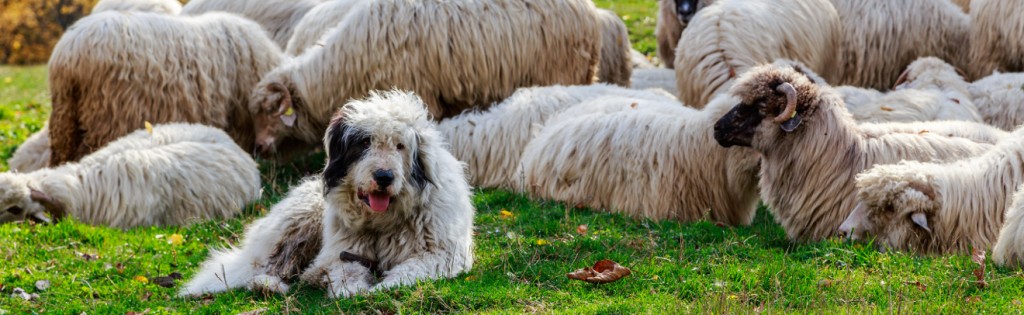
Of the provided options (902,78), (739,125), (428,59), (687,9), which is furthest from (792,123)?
(687,9)

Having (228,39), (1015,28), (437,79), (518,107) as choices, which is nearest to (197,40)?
(228,39)

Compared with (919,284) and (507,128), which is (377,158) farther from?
(507,128)

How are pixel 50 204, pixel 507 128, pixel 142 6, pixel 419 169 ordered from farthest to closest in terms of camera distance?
pixel 142 6 < pixel 507 128 < pixel 50 204 < pixel 419 169

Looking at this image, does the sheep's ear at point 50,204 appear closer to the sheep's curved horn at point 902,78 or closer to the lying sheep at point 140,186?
the lying sheep at point 140,186

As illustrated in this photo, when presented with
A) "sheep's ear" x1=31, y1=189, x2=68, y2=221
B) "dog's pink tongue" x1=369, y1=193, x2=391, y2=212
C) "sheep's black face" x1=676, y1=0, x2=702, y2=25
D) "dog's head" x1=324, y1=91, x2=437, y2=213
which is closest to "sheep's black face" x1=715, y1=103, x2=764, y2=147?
"dog's head" x1=324, y1=91, x2=437, y2=213

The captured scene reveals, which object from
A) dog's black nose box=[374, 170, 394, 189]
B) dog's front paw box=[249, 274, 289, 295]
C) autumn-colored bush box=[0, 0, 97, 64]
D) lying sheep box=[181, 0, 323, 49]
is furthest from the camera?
autumn-colored bush box=[0, 0, 97, 64]

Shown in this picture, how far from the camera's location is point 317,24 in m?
12.9

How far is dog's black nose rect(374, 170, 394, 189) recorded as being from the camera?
656 centimetres

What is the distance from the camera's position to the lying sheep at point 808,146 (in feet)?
26.9

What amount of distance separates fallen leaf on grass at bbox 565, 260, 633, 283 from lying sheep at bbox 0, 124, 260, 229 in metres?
4.29

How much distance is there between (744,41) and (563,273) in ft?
16.3

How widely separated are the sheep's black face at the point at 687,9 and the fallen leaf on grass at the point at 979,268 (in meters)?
6.97

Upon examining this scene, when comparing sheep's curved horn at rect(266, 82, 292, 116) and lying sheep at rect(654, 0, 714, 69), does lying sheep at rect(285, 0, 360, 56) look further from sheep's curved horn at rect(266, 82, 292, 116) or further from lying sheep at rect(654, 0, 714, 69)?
lying sheep at rect(654, 0, 714, 69)

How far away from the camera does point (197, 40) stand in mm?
12055
